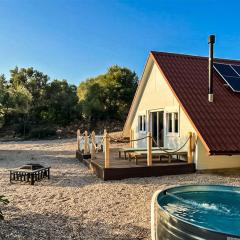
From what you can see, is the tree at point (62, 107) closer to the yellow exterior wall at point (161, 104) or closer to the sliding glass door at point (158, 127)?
the yellow exterior wall at point (161, 104)

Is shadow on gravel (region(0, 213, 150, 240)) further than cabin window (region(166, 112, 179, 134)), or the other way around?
cabin window (region(166, 112, 179, 134))

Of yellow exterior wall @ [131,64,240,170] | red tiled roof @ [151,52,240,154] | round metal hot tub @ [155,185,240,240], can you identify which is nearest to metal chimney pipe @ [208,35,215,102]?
red tiled roof @ [151,52,240,154]

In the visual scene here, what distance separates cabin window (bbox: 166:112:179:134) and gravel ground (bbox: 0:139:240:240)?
288 cm

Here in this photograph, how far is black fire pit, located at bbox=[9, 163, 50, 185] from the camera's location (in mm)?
10556

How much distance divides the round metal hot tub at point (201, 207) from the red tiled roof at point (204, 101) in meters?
3.69

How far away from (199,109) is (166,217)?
8460mm

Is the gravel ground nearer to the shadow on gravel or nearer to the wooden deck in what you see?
the shadow on gravel

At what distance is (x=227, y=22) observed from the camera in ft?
68.2

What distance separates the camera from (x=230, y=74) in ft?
49.9

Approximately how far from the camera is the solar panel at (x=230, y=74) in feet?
47.1

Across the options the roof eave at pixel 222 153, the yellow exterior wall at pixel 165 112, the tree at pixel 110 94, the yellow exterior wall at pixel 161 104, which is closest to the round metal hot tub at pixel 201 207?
the roof eave at pixel 222 153

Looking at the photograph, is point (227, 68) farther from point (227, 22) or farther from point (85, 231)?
point (85, 231)

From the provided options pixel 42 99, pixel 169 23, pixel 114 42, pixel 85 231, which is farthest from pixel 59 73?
pixel 85 231

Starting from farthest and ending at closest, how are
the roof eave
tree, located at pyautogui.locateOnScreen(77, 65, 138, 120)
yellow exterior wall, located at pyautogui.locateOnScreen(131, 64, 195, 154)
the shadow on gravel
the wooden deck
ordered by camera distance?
tree, located at pyautogui.locateOnScreen(77, 65, 138, 120), yellow exterior wall, located at pyautogui.locateOnScreen(131, 64, 195, 154), the roof eave, the wooden deck, the shadow on gravel
